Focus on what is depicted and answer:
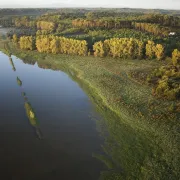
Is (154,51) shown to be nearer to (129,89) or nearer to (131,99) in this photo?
(129,89)

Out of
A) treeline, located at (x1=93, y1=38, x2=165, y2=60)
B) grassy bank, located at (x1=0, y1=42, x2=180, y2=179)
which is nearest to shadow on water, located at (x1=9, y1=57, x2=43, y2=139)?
grassy bank, located at (x1=0, y1=42, x2=180, y2=179)

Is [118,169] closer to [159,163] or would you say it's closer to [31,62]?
[159,163]

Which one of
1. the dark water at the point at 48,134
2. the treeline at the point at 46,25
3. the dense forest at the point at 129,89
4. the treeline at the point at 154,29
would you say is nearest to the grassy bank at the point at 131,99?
the dense forest at the point at 129,89

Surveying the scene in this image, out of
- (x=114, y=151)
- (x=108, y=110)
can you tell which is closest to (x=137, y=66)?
(x=108, y=110)

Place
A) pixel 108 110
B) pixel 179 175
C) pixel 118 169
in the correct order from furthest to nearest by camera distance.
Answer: pixel 108 110
pixel 118 169
pixel 179 175

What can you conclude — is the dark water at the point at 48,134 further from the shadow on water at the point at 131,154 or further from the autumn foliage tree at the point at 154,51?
the autumn foliage tree at the point at 154,51

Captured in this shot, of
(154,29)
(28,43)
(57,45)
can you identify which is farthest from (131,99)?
(154,29)

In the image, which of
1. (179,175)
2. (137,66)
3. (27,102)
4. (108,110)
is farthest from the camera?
(137,66)

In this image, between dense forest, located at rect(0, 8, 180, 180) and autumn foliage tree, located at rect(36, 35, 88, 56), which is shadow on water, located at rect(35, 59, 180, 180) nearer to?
dense forest, located at rect(0, 8, 180, 180)
